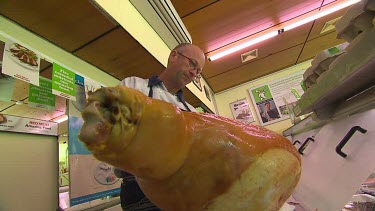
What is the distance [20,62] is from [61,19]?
0.31 meters

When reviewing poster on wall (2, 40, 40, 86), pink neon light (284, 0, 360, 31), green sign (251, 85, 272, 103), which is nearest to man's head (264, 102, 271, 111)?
green sign (251, 85, 272, 103)

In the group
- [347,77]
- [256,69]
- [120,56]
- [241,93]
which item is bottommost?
[347,77]

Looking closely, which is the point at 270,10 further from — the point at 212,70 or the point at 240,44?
the point at 212,70

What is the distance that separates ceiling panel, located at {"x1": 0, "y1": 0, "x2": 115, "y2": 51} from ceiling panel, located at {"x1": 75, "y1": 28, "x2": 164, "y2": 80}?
0.07 m

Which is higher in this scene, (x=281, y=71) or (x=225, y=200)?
(x=281, y=71)

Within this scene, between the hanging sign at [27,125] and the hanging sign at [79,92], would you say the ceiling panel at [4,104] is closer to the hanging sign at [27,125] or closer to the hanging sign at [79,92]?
the hanging sign at [27,125]

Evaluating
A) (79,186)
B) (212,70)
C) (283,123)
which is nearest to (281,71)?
(283,123)

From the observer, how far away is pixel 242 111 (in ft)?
13.9

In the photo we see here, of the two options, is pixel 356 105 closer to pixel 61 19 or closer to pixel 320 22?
pixel 61 19

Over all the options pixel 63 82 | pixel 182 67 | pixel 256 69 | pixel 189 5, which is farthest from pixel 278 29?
pixel 63 82

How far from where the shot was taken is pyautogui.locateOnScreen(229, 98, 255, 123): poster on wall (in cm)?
415

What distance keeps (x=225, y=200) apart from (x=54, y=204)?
138 centimetres

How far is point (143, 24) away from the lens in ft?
5.34

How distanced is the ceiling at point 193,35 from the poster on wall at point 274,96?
0.27 metres
